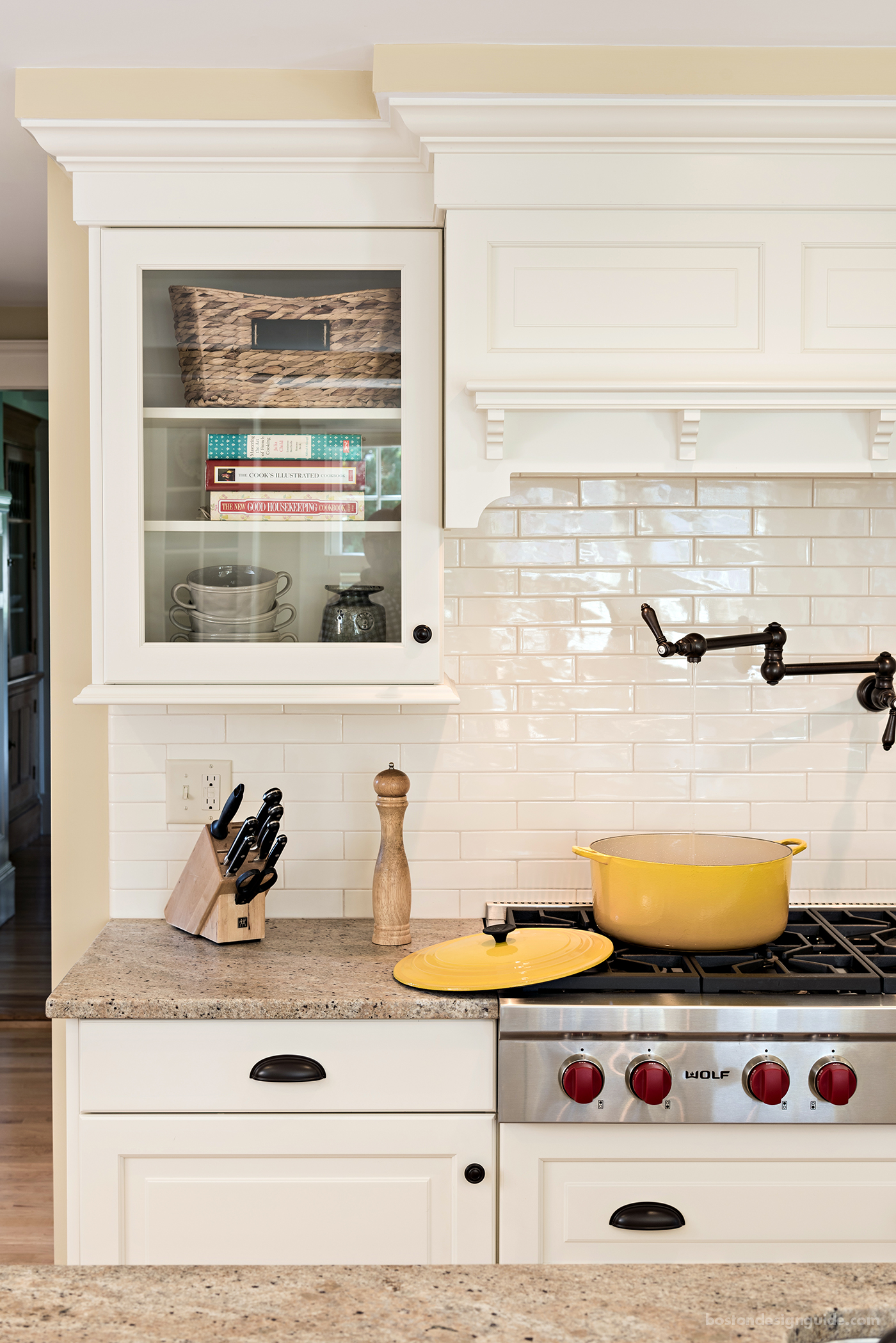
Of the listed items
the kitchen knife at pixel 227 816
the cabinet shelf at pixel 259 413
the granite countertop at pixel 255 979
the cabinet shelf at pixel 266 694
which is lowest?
the granite countertop at pixel 255 979

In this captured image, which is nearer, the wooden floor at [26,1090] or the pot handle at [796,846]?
the pot handle at [796,846]

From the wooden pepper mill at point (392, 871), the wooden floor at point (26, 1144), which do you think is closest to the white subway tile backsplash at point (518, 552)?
the wooden pepper mill at point (392, 871)

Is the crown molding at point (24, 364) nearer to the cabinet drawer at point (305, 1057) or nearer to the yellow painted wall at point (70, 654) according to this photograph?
the yellow painted wall at point (70, 654)

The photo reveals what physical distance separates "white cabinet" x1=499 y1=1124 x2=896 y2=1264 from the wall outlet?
3.16 feet

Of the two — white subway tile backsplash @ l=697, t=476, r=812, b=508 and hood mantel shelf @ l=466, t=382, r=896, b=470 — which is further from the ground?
hood mantel shelf @ l=466, t=382, r=896, b=470

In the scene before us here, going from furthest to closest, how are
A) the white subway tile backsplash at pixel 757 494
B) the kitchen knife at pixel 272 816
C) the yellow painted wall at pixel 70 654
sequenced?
the white subway tile backsplash at pixel 757 494 → the yellow painted wall at pixel 70 654 → the kitchen knife at pixel 272 816

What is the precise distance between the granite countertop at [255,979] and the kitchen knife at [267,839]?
6.9 inches

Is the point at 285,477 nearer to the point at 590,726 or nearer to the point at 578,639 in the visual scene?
the point at 578,639

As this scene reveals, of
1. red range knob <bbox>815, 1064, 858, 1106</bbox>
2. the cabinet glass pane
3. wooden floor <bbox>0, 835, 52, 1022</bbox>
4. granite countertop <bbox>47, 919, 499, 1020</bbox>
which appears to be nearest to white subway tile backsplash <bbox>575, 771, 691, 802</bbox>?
granite countertop <bbox>47, 919, 499, 1020</bbox>

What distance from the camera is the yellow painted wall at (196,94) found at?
188cm

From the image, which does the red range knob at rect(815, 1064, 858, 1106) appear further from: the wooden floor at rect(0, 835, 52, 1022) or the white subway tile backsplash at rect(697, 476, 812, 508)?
the wooden floor at rect(0, 835, 52, 1022)

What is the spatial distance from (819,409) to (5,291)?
2846 mm

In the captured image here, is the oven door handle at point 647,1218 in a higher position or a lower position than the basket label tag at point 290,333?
lower

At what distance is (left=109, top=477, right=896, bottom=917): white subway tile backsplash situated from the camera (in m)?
2.21
